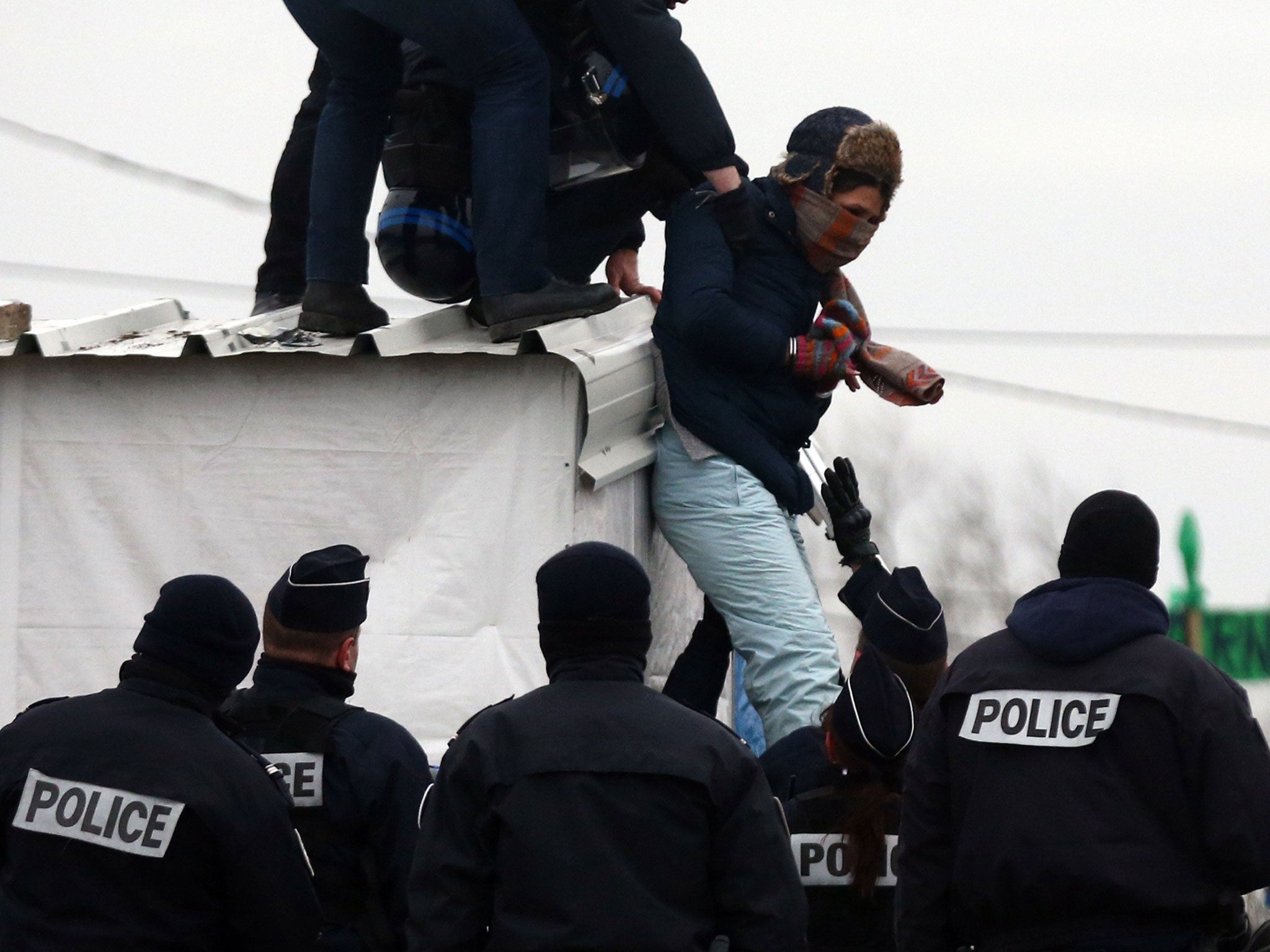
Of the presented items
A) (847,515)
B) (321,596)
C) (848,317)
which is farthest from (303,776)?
(848,317)

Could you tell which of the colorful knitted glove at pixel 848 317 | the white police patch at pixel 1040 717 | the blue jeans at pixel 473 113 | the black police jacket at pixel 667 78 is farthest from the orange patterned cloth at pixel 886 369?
the white police patch at pixel 1040 717

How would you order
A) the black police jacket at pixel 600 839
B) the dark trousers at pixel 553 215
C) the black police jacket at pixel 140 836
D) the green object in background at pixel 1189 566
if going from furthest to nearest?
1. the green object in background at pixel 1189 566
2. the dark trousers at pixel 553 215
3. the black police jacket at pixel 140 836
4. the black police jacket at pixel 600 839

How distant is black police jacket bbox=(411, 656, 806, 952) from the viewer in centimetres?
298

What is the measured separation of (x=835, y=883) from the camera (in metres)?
3.76

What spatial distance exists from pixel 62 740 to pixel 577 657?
925 mm

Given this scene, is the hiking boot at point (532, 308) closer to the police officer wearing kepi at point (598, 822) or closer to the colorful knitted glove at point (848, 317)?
the colorful knitted glove at point (848, 317)

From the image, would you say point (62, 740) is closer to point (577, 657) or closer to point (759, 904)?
point (577, 657)

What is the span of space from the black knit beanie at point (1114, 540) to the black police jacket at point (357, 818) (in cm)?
140

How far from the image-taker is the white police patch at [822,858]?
372 cm

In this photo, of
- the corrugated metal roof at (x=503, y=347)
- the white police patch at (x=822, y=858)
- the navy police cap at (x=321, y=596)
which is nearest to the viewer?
the white police patch at (x=822, y=858)

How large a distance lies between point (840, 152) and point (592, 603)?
2.35 m

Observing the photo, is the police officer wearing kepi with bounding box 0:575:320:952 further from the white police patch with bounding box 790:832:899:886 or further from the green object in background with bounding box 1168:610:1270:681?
the green object in background with bounding box 1168:610:1270:681

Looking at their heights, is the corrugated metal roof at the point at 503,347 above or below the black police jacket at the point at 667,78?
below

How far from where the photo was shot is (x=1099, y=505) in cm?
358
